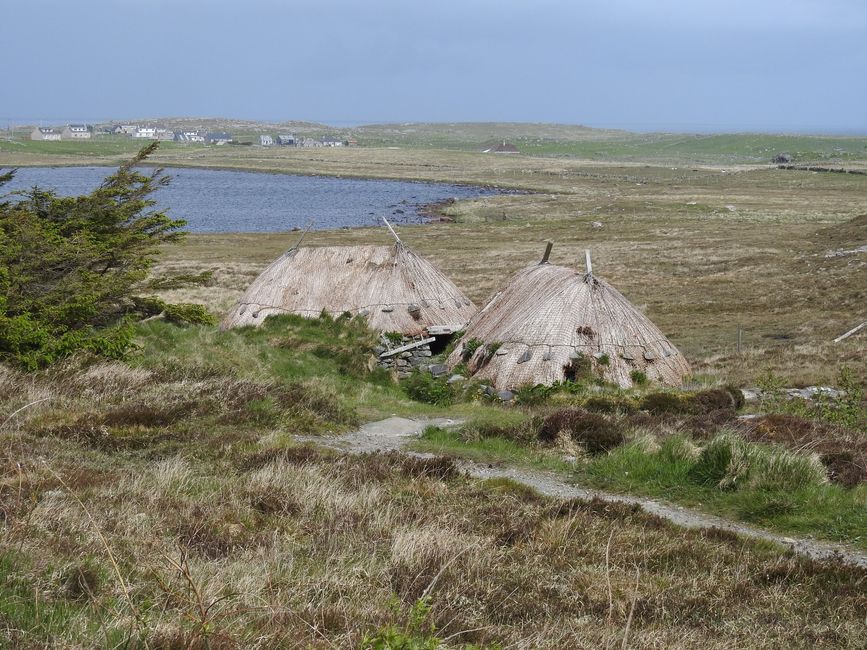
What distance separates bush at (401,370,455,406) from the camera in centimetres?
2080

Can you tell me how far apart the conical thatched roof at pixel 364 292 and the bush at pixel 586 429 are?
11113 mm

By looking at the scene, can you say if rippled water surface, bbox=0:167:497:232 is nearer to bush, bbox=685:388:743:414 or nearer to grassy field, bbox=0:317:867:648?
bush, bbox=685:388:743:414

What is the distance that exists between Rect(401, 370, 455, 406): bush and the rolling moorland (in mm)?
81

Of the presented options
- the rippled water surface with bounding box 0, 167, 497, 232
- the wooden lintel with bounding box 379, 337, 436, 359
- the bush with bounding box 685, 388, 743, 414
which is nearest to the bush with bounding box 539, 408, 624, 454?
the bush with bounding box 685, 388, 743, 414

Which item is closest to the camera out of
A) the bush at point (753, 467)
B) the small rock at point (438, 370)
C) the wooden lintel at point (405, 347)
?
the bush at point (753, 467)

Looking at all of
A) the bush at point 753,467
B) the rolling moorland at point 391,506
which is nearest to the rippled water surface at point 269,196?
the rolling moorland at point 391,506

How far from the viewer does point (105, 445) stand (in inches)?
469

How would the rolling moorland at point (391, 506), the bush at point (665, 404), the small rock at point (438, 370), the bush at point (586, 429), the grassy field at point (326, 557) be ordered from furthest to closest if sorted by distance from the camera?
the small rock at point (438, 370)
the bush at point (665, 404)
the bush at point (586, 429)
the rolling moorland at point (391, 506)
the grassy field at point (326, 557)

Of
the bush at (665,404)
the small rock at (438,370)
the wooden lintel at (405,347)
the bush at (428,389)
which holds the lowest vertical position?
the bush at (428,389)

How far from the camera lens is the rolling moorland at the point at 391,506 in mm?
5492

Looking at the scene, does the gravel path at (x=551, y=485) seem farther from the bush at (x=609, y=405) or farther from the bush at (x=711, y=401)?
the bush at (x=711, y=401)

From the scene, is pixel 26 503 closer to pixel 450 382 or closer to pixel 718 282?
pixel 450 382

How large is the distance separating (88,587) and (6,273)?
551 inches

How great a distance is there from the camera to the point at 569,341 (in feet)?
69.4
